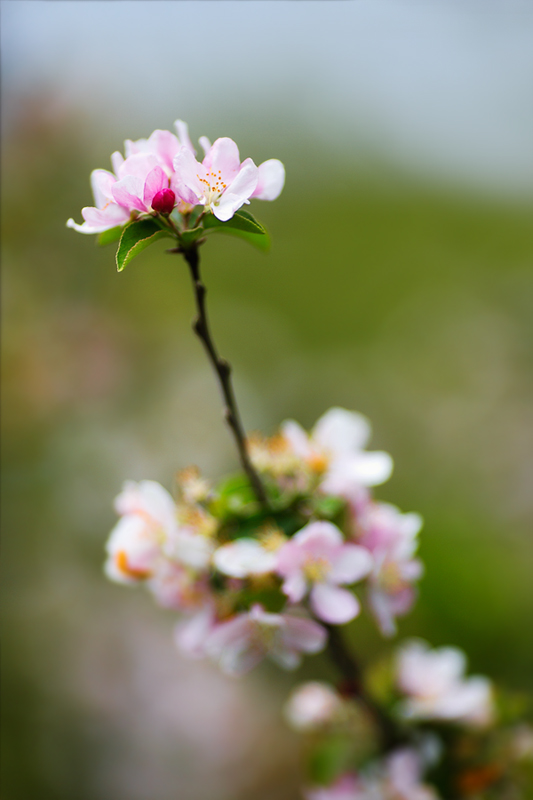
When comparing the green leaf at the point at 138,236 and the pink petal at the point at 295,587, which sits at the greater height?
the green leaf at the point at 138,236

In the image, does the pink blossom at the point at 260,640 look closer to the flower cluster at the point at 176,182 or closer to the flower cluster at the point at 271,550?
the flower cluster at the point at 271,550

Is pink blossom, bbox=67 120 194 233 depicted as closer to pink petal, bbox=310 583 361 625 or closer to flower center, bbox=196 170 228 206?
flower center, bbox=196 170 228 206

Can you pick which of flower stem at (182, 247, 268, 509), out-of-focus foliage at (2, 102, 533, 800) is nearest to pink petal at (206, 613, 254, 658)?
flower stem at (182, 247, 268, 509)

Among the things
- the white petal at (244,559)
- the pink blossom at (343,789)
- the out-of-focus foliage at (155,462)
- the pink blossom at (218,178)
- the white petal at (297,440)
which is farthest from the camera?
the out-of-focus foliage at (155,462)

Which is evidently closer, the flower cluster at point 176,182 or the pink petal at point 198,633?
the flower cluster at point 176,182

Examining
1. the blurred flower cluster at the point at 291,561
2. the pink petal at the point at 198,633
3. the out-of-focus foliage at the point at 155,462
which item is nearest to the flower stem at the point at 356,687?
the blurred flower cluster at the point at 291,561

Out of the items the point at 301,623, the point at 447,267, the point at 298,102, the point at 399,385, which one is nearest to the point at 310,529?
the point at 301,623

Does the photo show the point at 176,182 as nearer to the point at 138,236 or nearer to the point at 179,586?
the point at 138,236

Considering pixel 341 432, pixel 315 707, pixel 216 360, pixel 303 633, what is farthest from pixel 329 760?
pixel 216 360

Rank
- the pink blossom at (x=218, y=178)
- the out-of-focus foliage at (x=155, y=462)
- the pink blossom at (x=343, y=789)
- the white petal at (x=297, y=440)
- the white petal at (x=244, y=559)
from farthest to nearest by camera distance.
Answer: the out-of-focus foliage at (x=155, y=462)
the pink blossom at (x=343, y=789)
the white petal at (x=297, y=440)
the white petal at (x=244, y=559)
the pink blossom at (x=218, y=178)

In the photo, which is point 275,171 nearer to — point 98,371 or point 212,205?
point 212,205
